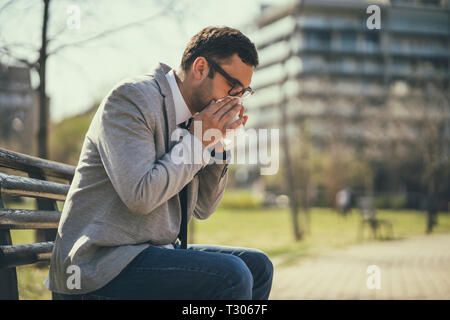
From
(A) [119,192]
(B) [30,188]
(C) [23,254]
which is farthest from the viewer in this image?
(B) [30,188]

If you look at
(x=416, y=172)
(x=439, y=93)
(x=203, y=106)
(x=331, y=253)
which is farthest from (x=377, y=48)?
(x=203, y=106)

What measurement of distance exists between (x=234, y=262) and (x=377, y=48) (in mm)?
66717

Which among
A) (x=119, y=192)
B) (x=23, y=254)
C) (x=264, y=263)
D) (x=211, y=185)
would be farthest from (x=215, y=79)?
(x=23, y=254)

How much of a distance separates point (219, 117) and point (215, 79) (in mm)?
274

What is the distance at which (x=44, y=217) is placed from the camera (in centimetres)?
226

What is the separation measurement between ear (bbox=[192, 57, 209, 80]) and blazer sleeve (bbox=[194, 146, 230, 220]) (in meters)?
0.39

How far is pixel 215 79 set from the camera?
2104mm

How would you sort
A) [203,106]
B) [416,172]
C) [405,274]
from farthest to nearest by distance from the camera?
[416,172]
[405,274]
[203,106]

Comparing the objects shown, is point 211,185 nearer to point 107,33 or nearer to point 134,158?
point 134,158

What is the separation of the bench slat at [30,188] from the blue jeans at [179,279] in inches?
23.7

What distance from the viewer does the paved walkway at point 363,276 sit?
199 inches

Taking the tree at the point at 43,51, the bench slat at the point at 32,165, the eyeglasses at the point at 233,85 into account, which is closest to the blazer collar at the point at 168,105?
the eyeglasses at the point at 233,85

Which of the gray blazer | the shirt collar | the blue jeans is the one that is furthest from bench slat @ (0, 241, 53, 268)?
the shirt collar
